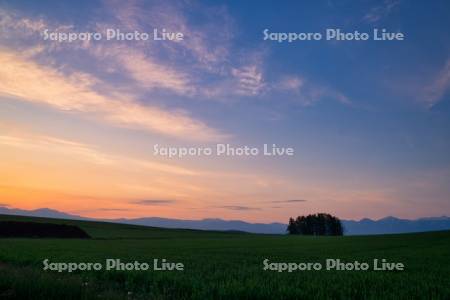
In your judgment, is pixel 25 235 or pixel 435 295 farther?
pixel 25 235

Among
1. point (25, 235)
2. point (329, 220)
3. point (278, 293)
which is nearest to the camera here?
point (278, 293)

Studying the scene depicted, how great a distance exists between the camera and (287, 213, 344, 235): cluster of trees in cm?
15588

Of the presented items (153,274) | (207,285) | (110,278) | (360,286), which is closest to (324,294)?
(360,286)

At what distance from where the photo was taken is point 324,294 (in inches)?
546

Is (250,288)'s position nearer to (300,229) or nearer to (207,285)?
(207,285)

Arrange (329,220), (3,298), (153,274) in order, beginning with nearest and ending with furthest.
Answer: (3,298), (153,274), (329,220)

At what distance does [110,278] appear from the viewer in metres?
19.5

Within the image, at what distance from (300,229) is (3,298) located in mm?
151954

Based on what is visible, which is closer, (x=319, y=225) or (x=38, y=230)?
(x=38, y=230)

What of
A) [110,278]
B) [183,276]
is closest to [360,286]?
[183,276]

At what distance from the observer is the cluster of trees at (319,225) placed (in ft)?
511

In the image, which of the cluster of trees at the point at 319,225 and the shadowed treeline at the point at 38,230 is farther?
the cluster of trees at the point at 319,225

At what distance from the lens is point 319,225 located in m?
157

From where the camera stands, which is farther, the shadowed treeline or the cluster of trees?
the cluster of trees
